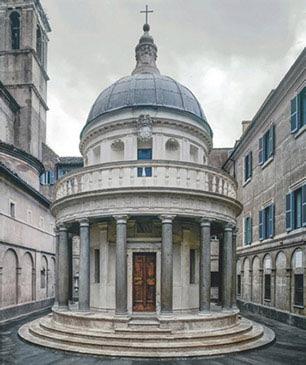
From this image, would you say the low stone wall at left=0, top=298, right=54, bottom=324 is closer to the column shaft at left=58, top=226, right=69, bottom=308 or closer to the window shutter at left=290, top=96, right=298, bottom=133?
the column shaft at left=58, top=226, right=69, bottom=308

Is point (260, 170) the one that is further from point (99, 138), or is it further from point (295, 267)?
point (99, 138)

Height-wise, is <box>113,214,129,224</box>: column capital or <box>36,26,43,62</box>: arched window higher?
<box>36,26,43,62</box>: arched window

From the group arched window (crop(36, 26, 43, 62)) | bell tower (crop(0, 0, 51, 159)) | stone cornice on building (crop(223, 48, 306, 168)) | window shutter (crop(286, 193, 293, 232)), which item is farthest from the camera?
arched window (crop(36, 26, 43, 62))

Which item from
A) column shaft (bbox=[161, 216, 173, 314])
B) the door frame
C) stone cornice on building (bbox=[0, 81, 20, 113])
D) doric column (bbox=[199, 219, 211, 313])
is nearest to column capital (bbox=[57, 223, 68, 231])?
the door frame

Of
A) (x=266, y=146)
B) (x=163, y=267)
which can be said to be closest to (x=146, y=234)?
(x=163, y=267)

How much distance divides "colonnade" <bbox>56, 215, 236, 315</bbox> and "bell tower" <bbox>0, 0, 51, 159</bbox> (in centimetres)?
2436

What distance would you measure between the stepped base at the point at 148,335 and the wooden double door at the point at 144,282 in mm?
1030

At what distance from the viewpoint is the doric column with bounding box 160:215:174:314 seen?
15.6 metres

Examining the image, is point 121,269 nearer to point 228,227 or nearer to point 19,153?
point 228,227

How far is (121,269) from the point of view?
52.2 feet

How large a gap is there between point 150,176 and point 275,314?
41.5 feet

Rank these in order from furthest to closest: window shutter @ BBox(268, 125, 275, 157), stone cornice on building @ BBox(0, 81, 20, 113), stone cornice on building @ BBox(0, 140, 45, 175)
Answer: stone cornice on building @ BBox(0, 81, 20, 113)
stone cornice on building @ BBox(0, 140, 45, 175)
window shutter @ BBox(268, 125, 275, 157)

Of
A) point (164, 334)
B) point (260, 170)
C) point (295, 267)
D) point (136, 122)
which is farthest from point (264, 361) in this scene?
point (260, 170)

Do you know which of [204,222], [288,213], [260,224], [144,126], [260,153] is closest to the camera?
[204,222]
